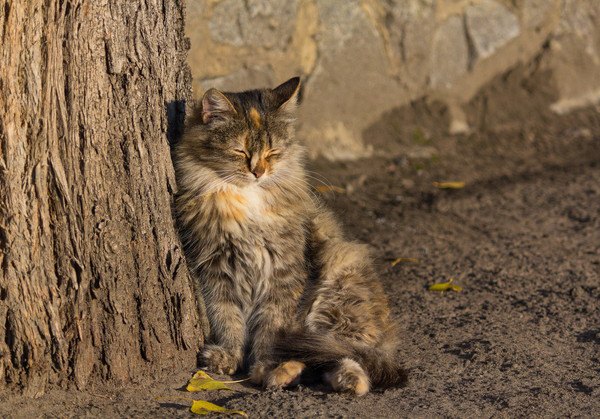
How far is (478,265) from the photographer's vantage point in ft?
17.8

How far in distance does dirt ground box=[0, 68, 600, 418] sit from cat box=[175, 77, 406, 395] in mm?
204

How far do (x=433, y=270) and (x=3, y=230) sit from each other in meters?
2.92

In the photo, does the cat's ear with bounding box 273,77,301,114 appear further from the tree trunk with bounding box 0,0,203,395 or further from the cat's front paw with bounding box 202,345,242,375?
the cat's front paw with bounding box 202,345,242,375

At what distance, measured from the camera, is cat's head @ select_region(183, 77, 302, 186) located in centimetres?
412

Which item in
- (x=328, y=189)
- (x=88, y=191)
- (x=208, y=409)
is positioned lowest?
(x=208, y=409)

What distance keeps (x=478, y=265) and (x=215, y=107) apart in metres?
2.24

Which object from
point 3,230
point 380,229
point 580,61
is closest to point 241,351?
point 3,230

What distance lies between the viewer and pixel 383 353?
4.08 m

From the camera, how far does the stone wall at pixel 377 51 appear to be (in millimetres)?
6496

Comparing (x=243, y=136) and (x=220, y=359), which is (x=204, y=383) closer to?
(x=220, y=359)

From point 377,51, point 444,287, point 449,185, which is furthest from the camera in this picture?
point 377,51

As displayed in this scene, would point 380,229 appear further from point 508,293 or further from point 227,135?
point 227,135

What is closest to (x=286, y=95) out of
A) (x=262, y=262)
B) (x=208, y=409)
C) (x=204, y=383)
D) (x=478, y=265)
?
(x=262, y=262)

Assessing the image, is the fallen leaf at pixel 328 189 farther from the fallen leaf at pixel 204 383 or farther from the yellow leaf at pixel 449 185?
the fallen leaf at pixel 204 383
